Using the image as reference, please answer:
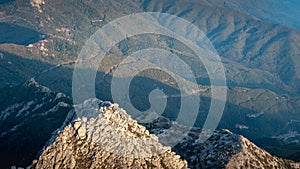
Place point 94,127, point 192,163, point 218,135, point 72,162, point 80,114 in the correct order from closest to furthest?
point 72,162, point 94,127, point 80,114, point 192,163, point 218,135

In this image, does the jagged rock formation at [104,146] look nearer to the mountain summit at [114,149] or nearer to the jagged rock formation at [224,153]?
the mountain summit at [114,149]

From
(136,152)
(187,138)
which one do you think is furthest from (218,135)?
(136,152)

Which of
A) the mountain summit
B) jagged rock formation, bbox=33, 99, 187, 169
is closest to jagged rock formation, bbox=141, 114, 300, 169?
the mountain summit

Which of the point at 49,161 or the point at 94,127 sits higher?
the point at 94,127

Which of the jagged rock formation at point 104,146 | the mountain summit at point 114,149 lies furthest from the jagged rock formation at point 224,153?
the jagged rock formation at point 104,146

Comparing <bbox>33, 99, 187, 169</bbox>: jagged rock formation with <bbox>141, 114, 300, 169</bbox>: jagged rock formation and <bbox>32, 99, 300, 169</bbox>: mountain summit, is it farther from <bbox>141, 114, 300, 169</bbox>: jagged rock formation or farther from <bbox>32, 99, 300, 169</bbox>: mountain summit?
<bbox>141, 114, 300, 169</bbox>: jagged rock formation

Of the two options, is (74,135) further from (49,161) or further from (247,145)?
(247,145)

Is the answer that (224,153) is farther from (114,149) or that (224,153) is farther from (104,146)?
(104,146)

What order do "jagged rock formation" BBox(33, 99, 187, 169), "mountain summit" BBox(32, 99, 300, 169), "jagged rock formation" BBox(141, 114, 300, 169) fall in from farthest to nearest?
"jagged rock formation" BBox(141, 114, 300, 169) → "mountain summit" BBox(32, 99, 300, 169) → "jagged rock formation" BBox(33, 99, 187, 169)

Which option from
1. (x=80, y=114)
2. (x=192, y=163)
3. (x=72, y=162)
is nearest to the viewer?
(x=72, y=162)
